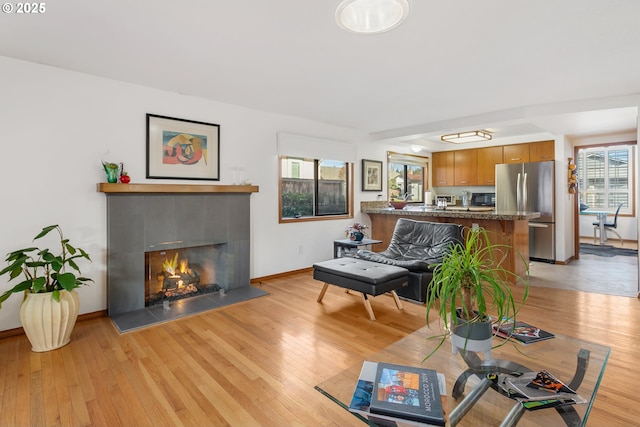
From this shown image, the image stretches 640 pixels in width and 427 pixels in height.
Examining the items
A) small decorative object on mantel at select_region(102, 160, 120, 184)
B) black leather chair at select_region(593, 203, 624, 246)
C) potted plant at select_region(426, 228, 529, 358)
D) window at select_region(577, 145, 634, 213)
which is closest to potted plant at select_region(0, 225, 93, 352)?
small decorative object on mantel at select_region(102, 160, 120, 184)

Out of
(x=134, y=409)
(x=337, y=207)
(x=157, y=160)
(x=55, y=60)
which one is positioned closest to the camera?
(x=134, y=409)

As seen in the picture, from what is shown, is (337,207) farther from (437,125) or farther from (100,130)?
(100,130)

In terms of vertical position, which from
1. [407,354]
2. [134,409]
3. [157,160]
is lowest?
[134,409]

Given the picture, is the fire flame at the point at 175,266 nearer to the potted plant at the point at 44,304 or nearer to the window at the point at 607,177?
the potted plant at the point at 44,304

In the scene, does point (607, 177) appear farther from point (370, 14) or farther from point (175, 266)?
point (175, 266)

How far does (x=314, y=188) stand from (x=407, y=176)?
2.86 m

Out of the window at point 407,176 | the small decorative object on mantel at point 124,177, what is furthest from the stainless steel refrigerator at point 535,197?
the small decorative object on mantel at point 124,177

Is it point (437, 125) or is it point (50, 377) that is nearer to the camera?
point (50, 377)

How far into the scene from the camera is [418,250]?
13.2ft

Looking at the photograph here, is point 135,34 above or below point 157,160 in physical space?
above

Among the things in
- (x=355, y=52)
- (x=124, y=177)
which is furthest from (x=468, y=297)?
(x=124, y=177)

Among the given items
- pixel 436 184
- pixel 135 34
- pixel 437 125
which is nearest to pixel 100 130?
pixel 135 34

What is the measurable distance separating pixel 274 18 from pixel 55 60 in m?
2.07

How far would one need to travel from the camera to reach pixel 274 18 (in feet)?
6.94
